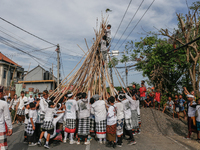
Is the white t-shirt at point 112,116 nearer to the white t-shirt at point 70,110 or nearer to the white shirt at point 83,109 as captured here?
the white shirt at point 83,109

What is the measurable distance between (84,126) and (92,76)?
7.33ft

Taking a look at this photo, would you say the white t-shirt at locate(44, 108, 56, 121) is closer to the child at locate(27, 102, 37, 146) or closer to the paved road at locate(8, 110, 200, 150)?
the child at locate(27, 102, 37, 146)

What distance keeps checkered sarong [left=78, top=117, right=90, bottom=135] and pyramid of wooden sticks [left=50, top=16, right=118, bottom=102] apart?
1.38 metres

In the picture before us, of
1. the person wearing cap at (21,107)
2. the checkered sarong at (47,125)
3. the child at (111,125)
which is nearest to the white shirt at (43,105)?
the checkered sarong at (47,125)

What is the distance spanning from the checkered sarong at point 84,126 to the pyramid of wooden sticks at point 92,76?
138 cm

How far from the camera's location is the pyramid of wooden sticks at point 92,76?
6.06 meters

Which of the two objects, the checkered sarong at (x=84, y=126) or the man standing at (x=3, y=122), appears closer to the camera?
the man standing at (x=3, y=122)

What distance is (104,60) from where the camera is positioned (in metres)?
6.44

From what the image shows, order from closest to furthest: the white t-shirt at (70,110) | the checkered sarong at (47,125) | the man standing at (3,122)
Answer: the man standing at (3,122) → the checkered sarong at (47,125) → the white t-shirt at (70,110)

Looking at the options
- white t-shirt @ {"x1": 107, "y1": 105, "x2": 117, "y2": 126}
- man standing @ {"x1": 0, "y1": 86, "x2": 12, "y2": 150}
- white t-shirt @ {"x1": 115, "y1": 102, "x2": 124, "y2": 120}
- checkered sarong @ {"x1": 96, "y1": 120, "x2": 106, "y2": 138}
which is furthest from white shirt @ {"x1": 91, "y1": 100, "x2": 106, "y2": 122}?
man standing @ {"x1": 0, "y1": 86, "x2": 12, "y2": 150}

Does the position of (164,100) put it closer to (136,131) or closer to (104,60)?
(136,131)

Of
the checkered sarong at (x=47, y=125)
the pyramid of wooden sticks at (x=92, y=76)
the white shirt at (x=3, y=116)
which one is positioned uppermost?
the pyramid of wooden sticks at (x=92, y=76)

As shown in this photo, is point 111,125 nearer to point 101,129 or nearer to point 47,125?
point 101,129

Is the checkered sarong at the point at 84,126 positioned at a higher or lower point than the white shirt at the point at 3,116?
lower
